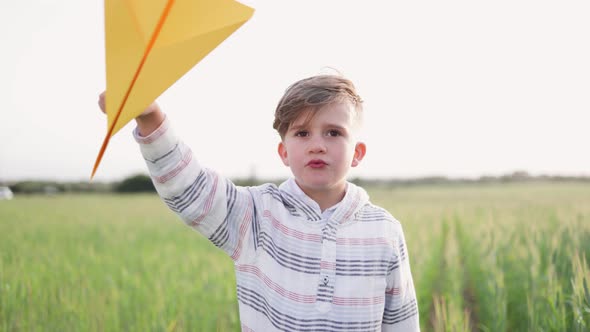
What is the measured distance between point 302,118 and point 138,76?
0.57 metres

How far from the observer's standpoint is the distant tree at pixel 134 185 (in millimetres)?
31688

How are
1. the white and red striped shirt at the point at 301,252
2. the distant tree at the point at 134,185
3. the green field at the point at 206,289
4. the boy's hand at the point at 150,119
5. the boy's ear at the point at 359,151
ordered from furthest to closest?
1. the distant tree at the point at 134,185
2. the green field at the point at 206,289
3. the boy's ear at the point at 359,151
4. the white and red striped shirt at the point at 301,252
5. the boy's hand at the point at 150,119

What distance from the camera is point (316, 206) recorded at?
1.28 metres

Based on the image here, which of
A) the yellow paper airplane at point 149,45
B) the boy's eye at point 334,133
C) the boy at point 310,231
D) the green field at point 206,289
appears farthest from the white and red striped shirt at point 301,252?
the green field at point 206,289

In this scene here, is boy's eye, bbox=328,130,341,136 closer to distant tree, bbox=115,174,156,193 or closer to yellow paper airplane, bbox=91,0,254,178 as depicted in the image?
yellow paper airplane, bbox=91,0,254,178

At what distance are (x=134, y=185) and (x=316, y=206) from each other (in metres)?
33.0

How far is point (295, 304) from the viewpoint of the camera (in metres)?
1.19

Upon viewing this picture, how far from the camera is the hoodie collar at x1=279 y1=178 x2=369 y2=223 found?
4.19 feet

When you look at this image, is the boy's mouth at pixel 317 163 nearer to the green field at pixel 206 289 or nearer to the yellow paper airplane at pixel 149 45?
the yellow paper airplane at pixel 149 45

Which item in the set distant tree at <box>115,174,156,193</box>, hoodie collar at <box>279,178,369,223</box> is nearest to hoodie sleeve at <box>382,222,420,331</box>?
hoodie collar at <box>279,178,369,223</box>

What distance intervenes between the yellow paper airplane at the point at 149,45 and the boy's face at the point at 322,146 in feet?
1.53

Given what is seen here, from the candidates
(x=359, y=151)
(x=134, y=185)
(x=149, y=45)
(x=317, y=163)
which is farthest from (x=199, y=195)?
(x=134, y=185)

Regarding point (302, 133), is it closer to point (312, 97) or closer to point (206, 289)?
point (312, 97)

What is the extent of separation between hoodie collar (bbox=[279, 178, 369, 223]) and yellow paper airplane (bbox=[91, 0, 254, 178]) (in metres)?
0.61
